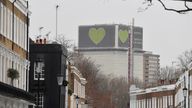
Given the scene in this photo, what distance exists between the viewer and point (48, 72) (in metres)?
74.9

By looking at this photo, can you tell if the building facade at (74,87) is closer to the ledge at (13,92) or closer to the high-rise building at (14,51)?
the high-rise building at (14,51)

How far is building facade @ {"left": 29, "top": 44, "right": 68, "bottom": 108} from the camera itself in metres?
73.6

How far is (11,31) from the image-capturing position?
54656 millimetres

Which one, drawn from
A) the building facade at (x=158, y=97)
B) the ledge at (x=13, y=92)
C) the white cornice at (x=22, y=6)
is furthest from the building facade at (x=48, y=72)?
the building facade at (x=158, y=97)

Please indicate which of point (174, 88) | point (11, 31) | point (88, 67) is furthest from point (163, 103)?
point (11, 31)

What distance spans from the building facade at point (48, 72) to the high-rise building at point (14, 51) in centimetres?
1021

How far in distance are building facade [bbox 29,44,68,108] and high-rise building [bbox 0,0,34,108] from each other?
10.2 metres

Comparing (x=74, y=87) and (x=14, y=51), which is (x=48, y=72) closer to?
(x=14, y=51)

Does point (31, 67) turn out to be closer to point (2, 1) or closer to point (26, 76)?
point (26, 76)

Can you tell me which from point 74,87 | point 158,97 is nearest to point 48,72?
point 74,87

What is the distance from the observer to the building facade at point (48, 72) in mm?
73562

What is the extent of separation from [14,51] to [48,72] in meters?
18.3

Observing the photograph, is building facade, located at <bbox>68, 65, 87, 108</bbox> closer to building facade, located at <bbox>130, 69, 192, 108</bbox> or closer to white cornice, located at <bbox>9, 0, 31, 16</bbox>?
building facade, located at <bbox>130, 69, 192, 108</bbox>

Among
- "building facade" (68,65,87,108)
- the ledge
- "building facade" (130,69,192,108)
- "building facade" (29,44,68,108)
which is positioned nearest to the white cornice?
the ledge
